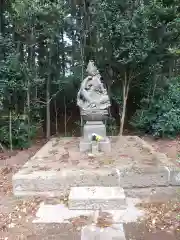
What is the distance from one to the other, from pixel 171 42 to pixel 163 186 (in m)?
4.53

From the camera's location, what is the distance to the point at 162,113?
6.84 metres

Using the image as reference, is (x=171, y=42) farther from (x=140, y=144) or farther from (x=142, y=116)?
(x=140, y=144)

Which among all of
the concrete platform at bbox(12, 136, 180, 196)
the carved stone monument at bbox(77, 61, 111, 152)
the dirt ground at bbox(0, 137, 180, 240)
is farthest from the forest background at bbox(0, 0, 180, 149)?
the dirt ground at bbox(0, 137, 180, 240)

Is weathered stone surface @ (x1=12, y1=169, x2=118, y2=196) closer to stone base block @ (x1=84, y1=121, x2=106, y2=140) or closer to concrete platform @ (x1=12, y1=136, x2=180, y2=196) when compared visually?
concrete platform @ (x1=12, y1=136, x2=180, y2=196)

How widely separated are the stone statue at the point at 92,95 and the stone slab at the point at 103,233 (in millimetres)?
2809

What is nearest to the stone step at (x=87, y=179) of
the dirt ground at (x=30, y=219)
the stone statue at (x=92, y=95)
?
the dirt ground at (x=30, y=219)

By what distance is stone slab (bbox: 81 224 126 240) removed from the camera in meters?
2.39

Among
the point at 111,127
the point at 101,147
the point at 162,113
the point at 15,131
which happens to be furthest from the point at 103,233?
the point at 111,127

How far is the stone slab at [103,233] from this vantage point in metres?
2.39

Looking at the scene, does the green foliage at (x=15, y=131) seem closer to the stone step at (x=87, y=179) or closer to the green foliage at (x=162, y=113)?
the stone step at (x=87, y=179)

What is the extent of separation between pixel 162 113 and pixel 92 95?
7.57ft

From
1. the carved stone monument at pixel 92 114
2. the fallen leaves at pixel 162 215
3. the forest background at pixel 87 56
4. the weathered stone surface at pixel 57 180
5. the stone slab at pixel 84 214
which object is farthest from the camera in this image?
the forest background at pixel 87 56

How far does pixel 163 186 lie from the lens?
3.66 m

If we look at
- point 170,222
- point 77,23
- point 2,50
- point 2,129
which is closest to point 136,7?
point 77,23
